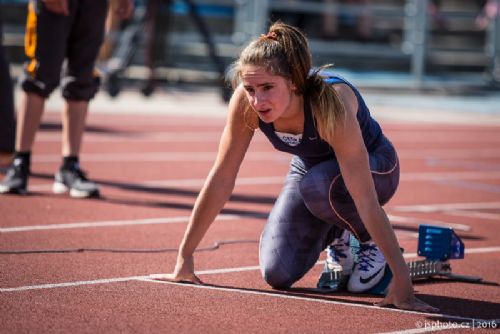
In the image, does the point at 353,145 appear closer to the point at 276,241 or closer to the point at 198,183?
the point at 276,241

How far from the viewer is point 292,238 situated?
5.18 m

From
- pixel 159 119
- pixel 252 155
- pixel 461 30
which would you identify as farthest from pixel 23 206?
pixel 461 30

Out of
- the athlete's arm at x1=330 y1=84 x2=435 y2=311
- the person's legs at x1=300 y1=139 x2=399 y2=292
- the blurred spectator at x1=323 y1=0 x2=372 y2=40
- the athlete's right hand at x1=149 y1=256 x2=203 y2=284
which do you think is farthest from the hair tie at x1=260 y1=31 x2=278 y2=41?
the blurred spectator at x1=323 y1=0 x2=372 y2=40

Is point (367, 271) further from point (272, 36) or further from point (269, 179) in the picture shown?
point (269, 179)

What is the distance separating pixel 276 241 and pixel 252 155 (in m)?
5.33

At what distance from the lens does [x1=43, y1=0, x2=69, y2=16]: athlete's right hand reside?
7039 millimetres

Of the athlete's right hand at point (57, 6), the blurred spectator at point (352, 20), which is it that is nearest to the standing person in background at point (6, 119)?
the athlete's right hand at point (57, 6)

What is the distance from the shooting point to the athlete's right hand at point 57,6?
7.04m

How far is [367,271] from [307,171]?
556mm

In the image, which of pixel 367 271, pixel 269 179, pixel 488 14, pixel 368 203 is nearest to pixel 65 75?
pixel 269 179

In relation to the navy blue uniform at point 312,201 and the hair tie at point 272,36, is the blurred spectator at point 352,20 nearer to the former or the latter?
the navy blue uniform at point 312,201

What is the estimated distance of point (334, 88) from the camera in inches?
188

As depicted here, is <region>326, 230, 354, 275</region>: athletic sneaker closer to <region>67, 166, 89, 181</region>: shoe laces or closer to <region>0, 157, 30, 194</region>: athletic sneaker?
<region>67, 166, 89, 181</region>: shoe laces

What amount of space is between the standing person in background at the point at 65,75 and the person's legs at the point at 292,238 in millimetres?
2410
